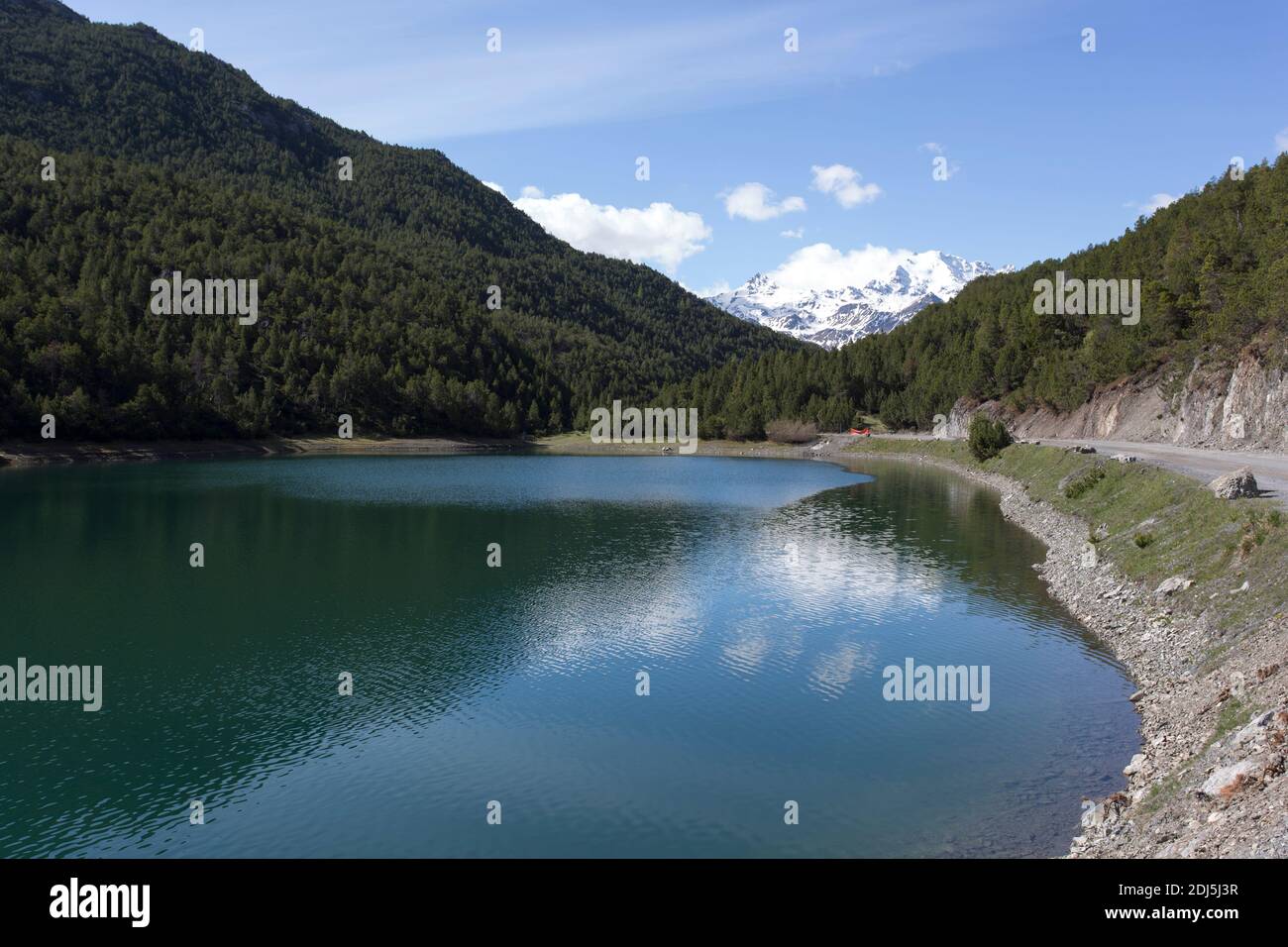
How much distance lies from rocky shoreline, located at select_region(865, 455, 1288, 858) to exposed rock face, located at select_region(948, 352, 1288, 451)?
4476cm

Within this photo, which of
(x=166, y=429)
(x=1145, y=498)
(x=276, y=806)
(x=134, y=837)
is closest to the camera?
(x=134, y=837)

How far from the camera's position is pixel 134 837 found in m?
19.5

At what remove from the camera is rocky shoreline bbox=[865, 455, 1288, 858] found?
15102 mm

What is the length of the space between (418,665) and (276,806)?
11.6 meters

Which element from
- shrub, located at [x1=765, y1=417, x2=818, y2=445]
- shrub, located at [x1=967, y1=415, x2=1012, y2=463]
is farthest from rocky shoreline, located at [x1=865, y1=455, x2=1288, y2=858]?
shrub, located at [x1=765, y1=417, x2=818, y2=445]

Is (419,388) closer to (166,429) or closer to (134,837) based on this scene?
(166,429)

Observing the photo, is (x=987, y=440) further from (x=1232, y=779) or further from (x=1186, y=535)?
(x=1232, y=779)

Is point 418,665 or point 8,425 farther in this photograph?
point 8,425

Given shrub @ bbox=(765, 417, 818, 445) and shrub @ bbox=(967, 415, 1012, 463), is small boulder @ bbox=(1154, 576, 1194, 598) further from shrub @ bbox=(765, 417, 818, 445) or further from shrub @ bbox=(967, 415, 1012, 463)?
shrub @ bbox=(765, 417, 818, 445)

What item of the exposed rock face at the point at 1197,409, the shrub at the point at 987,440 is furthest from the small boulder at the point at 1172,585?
the shrub at the point at 987,440

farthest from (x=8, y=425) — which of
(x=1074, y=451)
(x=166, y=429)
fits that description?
(x=1074, y=451)

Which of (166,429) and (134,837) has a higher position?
(166,429)
